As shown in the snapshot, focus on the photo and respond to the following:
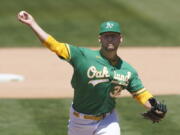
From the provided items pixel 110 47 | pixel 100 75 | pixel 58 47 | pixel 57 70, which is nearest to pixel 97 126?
pixel 100 75

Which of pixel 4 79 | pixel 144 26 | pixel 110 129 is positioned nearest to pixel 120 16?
pixel 144 26

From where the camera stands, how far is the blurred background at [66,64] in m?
12.2

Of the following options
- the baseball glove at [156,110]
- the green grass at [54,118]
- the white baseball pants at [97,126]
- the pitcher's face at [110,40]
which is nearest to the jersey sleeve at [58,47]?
the pitcher's face at [110,40]

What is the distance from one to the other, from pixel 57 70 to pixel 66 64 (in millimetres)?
591

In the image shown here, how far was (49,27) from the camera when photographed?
2022 centimetres

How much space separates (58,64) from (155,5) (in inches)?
275

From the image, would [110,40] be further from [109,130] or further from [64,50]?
[109,130]

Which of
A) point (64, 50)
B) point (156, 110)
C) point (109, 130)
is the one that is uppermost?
point (64, 50)

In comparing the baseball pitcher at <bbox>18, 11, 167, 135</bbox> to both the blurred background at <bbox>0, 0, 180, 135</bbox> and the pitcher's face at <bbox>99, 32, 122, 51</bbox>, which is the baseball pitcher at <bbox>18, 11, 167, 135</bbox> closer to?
the pitcher's face at <bbox>99, 32, 122, 51</bbox>

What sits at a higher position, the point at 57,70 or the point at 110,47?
the point at 110,47

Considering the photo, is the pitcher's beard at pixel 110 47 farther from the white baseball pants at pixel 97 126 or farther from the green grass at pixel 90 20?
the green grass at pixel 90 20

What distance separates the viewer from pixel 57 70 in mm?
16203

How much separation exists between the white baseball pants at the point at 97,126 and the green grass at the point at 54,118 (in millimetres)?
2995

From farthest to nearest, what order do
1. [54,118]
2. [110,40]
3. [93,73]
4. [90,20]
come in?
[90,20], [54,118], [93,73], [110,40]
